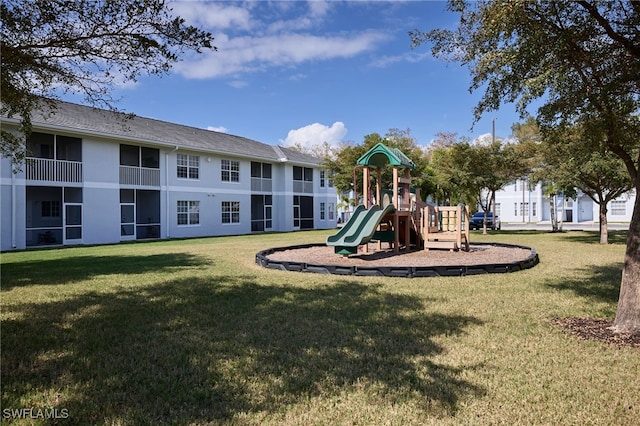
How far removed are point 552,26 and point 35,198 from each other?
25539 mm

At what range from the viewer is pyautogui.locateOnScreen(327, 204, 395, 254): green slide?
12.7 metres

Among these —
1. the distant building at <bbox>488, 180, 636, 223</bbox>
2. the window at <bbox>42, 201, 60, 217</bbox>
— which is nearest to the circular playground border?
the window at <bbox>42, 201, 60, 217</bbox>

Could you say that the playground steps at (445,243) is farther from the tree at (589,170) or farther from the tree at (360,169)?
the tree at (360,169)

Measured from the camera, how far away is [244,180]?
101 feet

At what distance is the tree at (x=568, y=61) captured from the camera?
565cm

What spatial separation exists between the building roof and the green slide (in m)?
9.32

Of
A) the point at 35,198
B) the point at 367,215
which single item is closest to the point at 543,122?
the point at 367,215

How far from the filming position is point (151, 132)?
25766mm

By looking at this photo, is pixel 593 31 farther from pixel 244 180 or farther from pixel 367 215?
pixel 244 180

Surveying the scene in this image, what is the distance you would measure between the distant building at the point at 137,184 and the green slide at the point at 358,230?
29.6 feet

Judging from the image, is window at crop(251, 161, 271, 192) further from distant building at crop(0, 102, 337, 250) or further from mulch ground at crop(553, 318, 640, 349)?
mulch ground at crop(553, 318, 640, 349)

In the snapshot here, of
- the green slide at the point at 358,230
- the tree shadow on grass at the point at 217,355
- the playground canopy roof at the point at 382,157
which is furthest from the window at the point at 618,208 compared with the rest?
the tree shadow on grass at the point at 217,355

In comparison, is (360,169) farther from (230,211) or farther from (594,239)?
(594,239)

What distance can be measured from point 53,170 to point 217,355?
20.0 m
